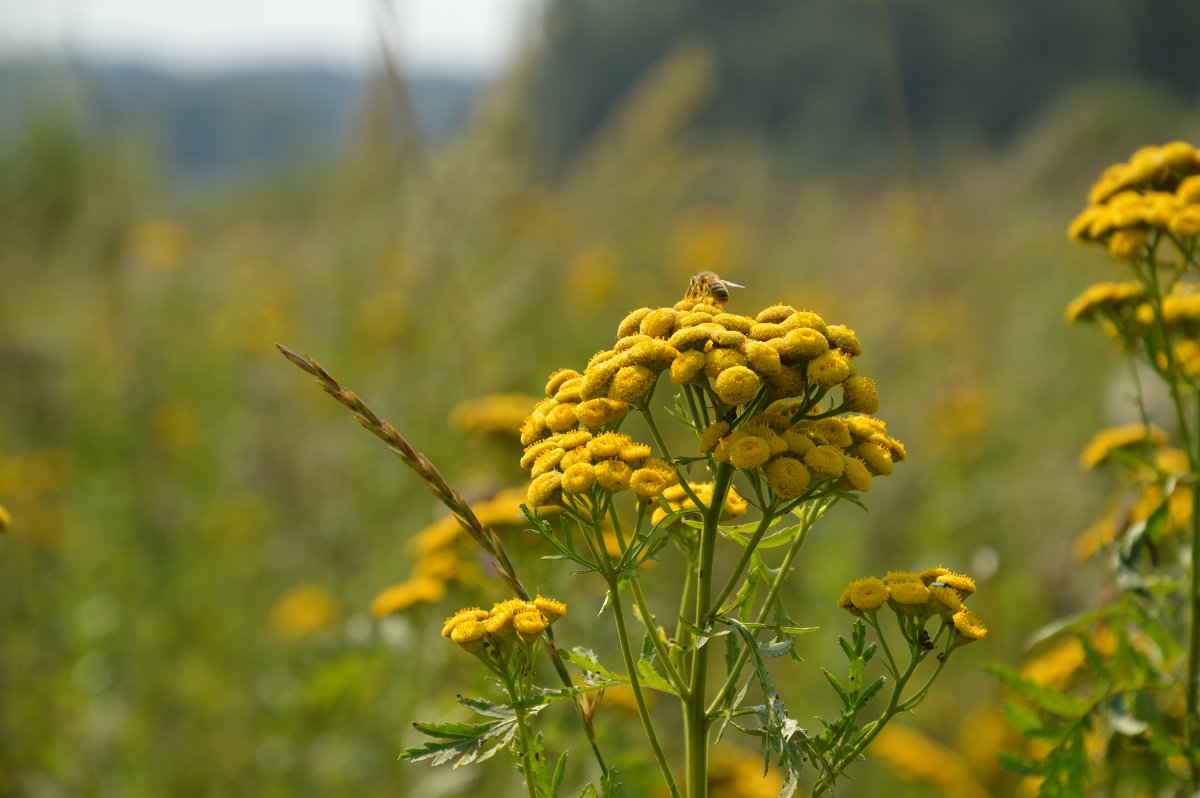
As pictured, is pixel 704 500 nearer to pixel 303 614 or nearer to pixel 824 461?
pixel 824 461

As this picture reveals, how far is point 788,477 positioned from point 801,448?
0.07 meters

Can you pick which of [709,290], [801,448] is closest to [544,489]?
[801,448]

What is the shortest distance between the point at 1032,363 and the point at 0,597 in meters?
6.68

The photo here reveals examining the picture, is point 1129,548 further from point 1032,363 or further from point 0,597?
point 1032,363

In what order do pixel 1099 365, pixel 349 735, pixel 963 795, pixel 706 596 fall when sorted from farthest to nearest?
1. pixel 1099 365
2. pixel 349 735
3. pixel 963 795
4. pixel 706 596

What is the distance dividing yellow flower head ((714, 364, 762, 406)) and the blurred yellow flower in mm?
3918

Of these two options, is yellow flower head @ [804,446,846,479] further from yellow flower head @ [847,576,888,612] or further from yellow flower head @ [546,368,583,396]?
yellow flower head @ [546,368,583,396]

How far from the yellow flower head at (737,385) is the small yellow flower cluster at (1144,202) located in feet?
4.09

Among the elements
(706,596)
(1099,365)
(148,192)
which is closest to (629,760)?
(706,596)

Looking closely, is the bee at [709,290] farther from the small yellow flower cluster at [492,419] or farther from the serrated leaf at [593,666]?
the small yellow flower cluster at [492,419]

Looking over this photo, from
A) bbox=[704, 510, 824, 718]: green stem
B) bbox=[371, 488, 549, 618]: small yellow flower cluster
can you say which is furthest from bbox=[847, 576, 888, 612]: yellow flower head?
bbox=[371, 488, 549, 618]: small yellow flower cluster

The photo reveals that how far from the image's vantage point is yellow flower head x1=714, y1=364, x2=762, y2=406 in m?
1.40

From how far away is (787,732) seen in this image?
4.22ft

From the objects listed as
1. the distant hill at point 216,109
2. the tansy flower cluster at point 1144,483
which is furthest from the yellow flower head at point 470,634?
the distant hill at point 216,109
